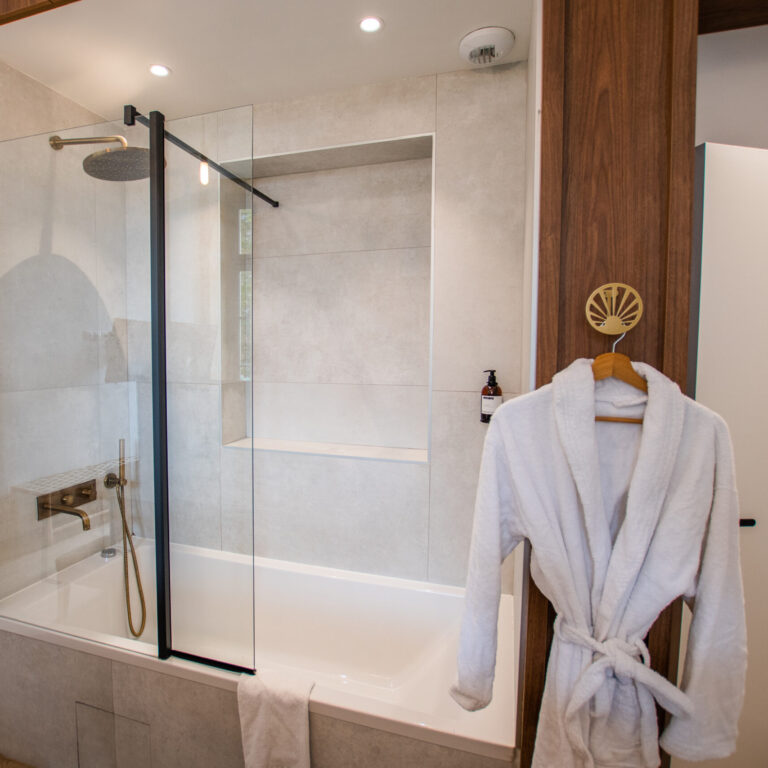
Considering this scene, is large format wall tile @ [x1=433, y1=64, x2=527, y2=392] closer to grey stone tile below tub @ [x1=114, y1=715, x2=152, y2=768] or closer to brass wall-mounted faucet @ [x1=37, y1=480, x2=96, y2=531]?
brass wall-mounted faucet @ [x1=37, y1=480, x2=96, y2=531]

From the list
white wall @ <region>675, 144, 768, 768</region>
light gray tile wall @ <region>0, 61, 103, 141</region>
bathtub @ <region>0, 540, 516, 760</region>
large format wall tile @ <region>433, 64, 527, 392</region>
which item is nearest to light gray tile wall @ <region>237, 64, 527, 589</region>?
large format wall tile @ <region>433, 64, 527, 392</region>

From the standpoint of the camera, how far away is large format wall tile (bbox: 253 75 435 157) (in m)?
1.92

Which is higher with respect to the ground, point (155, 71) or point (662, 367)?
point (155, 71)

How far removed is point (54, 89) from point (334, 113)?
1.23 m

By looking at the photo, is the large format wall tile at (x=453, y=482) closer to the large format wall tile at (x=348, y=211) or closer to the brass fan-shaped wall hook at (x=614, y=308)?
the large format wall tile at (x=348, y=211)

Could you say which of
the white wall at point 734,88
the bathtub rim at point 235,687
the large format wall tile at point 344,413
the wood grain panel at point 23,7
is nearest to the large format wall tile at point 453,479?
the large format wall tile at point 344,413

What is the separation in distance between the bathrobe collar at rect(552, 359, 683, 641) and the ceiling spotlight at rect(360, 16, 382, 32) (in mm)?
1444

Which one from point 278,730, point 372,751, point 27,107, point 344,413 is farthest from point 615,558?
point 27,107

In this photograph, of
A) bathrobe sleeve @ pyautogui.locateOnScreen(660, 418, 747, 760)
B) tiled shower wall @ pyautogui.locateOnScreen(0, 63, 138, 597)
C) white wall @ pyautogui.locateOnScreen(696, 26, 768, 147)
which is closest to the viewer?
bathrobe sleeve @ pyautogui.locateOnScreen(660, 418, 747, 760)

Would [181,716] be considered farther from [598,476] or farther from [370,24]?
[370,24]

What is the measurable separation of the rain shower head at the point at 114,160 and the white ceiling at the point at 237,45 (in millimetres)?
407

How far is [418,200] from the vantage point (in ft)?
7.14

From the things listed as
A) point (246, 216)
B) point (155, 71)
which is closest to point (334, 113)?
point (155, 71)

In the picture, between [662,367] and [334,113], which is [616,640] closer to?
[662,367]
